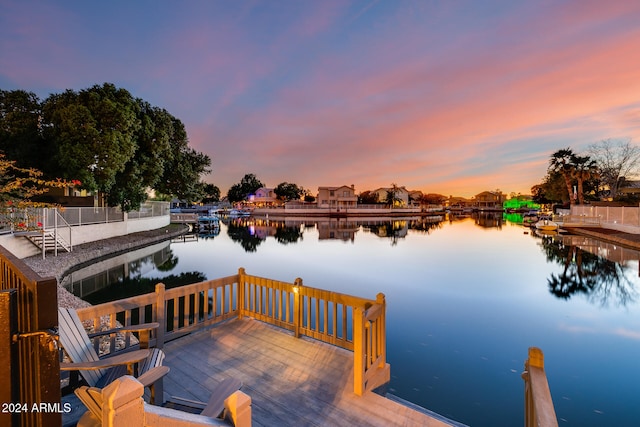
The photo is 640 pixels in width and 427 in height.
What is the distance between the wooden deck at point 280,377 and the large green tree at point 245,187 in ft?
320

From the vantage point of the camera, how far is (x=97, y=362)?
2.49 m

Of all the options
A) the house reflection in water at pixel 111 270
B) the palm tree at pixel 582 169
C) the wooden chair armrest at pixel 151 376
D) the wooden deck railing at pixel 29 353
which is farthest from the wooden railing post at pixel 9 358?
the palm tree at pixel 582 169

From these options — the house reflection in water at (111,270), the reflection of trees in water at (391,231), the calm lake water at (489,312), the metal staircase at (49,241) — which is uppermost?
the metal staircase at (49,241)

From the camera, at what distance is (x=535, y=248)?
72.5ft

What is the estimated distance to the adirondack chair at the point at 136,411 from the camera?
1.24 metres

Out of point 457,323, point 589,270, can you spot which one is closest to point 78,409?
point 457,323

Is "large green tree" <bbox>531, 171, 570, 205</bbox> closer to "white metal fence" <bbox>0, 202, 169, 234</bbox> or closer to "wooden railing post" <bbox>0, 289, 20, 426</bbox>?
"white metal fence" <bbox>0, 202, 169, 234</bbox>

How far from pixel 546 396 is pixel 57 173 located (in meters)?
24.4

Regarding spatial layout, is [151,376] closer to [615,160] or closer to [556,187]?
[556,187]

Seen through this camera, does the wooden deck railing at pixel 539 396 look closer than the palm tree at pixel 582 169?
Yes

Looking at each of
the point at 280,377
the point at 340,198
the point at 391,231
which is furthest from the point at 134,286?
the point at 340,198

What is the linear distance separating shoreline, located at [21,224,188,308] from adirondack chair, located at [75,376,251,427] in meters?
7.83

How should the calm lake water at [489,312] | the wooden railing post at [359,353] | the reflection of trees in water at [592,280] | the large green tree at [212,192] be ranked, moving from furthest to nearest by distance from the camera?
the large green tree at [212,192] < the reflection of trees in water at [592,280] < the calm lake water at [489,312] < the wooden railing post at [359,353]

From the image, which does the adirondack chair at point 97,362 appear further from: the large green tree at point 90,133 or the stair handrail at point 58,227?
the large green tree at point 90,133
